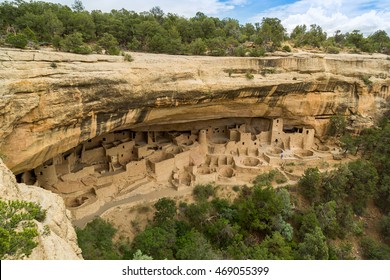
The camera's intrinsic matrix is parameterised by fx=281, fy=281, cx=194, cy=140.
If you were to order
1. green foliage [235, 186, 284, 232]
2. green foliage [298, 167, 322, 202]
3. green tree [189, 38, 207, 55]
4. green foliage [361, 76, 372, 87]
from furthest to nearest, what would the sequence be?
green foliage [361, 76, 372, 87], green tree [189, 38, 207, 55], green foliage [298, 167, 322, 202], green foliage [235, 186, 284, 232]

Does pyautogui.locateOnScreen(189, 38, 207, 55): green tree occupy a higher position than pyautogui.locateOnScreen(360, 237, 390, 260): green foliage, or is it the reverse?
pyautogui.locateOnScreen(189, 38, 207, 55): green tree

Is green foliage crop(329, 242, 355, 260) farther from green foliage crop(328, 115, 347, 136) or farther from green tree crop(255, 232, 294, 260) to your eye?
green foliage crop(328, 115, 347, 136)

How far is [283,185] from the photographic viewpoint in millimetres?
15477

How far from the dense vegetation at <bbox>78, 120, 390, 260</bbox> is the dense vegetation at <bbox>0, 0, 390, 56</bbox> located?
7.37 metres

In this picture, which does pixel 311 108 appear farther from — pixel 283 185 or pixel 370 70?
pixel 283 185

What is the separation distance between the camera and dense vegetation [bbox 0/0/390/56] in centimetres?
1221

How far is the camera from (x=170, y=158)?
1498 centimetres

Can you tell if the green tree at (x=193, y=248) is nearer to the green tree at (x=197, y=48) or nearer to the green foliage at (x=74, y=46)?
the green foliage at (x=74, y=46)

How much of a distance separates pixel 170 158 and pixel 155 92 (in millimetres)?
4575

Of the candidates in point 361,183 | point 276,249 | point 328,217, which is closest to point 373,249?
point 328,217

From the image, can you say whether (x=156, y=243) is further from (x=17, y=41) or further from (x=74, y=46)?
(x=17, y=41)

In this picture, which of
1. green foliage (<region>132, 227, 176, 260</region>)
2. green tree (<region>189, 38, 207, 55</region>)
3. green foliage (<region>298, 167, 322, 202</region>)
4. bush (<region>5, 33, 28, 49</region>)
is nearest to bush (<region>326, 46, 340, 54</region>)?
green foliage (<region>298, 167, 322, 202</region>)

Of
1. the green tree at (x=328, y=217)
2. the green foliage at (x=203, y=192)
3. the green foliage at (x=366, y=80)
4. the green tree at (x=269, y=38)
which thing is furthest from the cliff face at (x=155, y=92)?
the green tree at (x=328, y=217)

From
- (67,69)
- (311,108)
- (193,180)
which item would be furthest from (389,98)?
(67,69)
